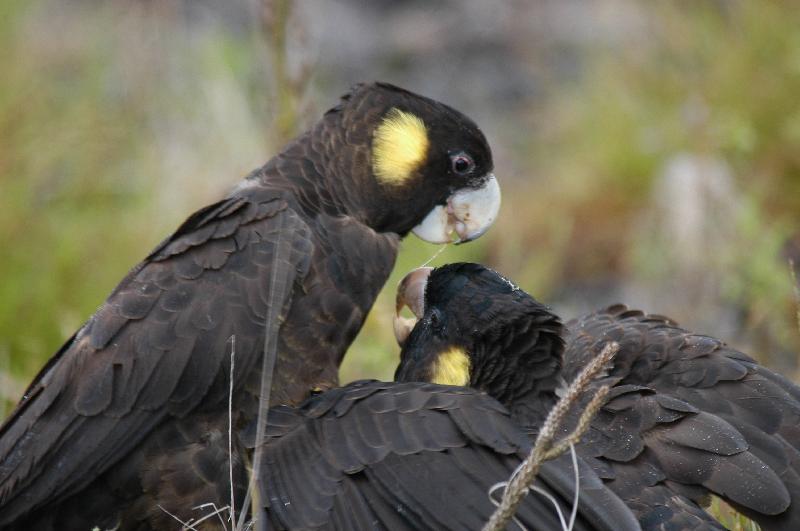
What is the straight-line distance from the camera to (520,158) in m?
11.2

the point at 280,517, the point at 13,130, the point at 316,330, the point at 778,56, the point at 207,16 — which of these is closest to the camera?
the point at 280,517

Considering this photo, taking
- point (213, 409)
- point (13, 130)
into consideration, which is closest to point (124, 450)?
point (213, 409)

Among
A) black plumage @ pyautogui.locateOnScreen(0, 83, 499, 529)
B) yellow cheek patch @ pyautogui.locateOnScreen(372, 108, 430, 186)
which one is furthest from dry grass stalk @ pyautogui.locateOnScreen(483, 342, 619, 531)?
yellow cheek patch @ pyautogui.locateOnScreen(372, 108, 430, 186)

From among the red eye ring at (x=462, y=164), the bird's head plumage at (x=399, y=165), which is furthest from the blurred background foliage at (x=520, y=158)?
the red eye ring at (x=462, y=164)

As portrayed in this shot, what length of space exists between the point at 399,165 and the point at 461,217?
1.03ft

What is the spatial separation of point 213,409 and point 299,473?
0.42 meters

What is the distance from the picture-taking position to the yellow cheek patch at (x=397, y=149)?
4.11 metres

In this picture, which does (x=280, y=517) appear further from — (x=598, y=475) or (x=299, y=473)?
(x=598, y=475)

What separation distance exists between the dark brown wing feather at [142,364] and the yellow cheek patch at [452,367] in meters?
0.52

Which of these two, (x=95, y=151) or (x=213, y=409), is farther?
(x=95, y=151)

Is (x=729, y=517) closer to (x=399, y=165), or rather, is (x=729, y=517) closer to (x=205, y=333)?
(x=399, y=165)

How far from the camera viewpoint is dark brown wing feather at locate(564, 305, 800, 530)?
3.45 meters

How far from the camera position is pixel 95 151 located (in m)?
6.75

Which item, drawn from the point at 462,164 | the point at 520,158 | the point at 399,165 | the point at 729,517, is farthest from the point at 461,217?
the point at 520,158
